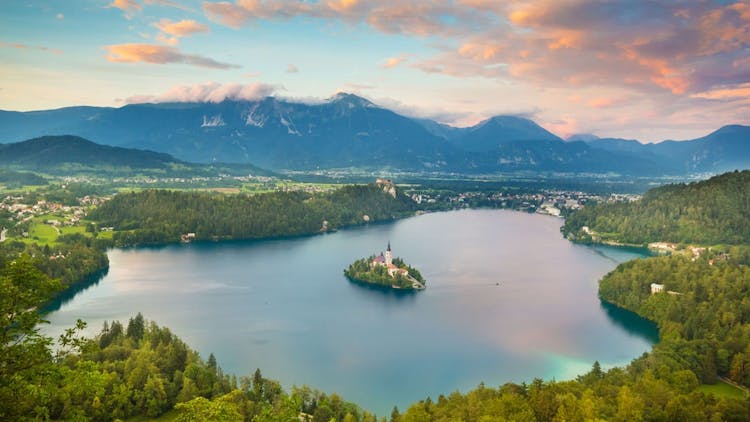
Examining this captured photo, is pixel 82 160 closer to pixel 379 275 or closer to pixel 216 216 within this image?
pixel 216 216

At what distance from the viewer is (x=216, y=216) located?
71062 millimetres

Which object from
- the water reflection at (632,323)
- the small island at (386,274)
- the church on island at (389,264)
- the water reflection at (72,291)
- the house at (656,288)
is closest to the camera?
the water reflection at (632,323)

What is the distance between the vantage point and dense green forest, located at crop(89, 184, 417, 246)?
2586 inches

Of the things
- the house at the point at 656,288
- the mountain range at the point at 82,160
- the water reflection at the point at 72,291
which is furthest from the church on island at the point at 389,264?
the mountain range at the point at 82,160

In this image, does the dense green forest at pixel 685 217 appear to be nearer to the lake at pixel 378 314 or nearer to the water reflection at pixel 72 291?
the lake at pixel 378 314

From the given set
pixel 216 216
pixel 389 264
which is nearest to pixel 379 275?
pixel 389 264

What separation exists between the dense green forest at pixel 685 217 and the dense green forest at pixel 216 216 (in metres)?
36.5

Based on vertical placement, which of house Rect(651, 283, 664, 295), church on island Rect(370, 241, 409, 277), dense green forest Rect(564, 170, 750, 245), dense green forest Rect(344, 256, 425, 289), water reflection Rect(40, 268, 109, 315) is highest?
dense green forest Rect(564, 170, 750, 245)

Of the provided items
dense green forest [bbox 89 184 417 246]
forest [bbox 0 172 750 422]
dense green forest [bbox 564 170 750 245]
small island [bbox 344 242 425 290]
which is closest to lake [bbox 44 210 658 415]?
small island [bbox 344 242 425 290]

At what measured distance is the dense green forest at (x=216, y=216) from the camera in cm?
6569

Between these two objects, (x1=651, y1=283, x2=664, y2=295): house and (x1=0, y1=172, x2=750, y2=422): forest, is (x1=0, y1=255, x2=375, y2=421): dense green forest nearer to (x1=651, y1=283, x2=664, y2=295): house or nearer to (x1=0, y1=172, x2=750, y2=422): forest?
(x1=0, y1=172, x2=750, y2=422): forest

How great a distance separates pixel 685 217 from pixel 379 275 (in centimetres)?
4089

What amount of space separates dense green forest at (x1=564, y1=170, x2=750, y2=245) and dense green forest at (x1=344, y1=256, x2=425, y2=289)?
3382 cm

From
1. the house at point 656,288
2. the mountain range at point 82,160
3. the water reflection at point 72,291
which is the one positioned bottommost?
the water reflection at point 72,291
